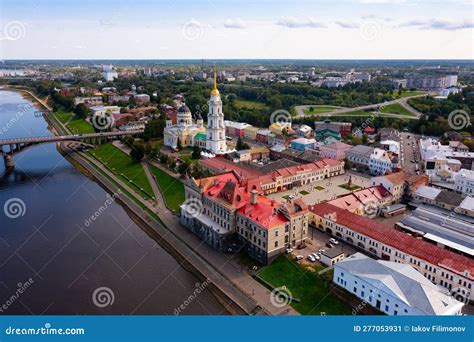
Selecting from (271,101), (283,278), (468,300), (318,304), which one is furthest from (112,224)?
(271,101)

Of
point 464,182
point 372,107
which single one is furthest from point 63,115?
point 464,182

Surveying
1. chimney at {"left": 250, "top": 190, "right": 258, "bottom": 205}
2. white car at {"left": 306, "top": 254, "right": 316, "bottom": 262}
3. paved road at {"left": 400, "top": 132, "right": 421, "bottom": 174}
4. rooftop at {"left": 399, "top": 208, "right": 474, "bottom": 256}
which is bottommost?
paved road at {"left": 400, "top": 132, "right": 421, "bottom": 174}

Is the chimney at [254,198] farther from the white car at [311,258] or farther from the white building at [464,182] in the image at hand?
the white building at [464,182]

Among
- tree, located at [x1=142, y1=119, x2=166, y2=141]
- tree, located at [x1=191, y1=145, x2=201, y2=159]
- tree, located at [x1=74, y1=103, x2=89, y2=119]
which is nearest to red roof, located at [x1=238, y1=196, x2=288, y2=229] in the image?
tree, located at [x1=191, y1=145, x2=201, y2=159]

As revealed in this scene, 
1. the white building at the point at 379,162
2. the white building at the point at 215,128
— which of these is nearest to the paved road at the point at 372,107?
the white building at the point at 215,128

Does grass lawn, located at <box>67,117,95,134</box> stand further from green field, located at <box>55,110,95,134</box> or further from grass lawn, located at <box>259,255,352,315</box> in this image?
grass lawn, located at <box>259,255,352,315</box>

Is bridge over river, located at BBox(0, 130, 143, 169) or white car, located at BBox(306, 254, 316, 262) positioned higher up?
bridge over river, located at BBox(0, 130, 143, 169)
